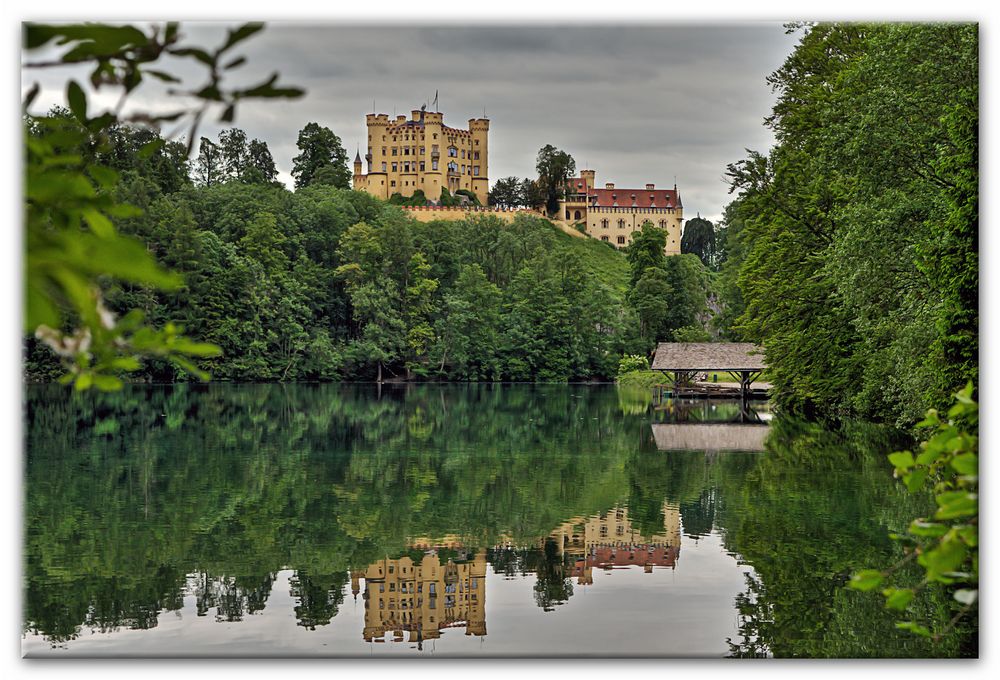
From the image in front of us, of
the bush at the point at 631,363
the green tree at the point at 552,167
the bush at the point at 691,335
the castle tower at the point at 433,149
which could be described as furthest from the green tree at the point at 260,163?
the bush at the point at 691,335

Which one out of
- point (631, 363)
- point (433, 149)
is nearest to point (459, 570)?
point (433, 149)

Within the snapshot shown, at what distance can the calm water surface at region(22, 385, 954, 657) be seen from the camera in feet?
20.4

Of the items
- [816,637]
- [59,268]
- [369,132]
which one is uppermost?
[369,132]

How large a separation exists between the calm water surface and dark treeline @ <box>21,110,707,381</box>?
1.03 meters

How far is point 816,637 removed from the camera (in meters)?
6.12

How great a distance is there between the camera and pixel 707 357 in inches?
1218

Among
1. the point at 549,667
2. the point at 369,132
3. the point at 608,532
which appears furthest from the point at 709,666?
the point at 369,132

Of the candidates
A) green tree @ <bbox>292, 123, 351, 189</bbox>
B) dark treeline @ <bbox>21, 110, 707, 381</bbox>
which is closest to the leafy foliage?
dark treeline @ <bbox>21, 110, 707, 381</bbox>

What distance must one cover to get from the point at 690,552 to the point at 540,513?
2.29m

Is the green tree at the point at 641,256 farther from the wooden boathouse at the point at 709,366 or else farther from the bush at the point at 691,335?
the wooden boathouse at the point at 709,366

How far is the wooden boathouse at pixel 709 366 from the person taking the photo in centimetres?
3033

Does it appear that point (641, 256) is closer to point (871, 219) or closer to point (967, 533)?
point (871, 219)

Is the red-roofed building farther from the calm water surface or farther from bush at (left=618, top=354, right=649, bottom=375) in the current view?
bush at (left=618, top=354, right=649, bottom=375)
